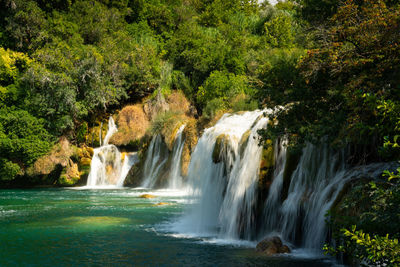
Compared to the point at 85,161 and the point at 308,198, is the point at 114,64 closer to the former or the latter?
the point at 85,161

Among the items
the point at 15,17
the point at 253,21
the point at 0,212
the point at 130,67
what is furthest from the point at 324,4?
the point at 253,21

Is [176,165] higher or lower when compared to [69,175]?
higher

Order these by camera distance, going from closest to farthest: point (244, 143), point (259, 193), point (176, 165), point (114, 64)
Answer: point (259, 193), point (244, 143), point (176, 165), point (114, 64)

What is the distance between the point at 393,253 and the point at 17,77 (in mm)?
34342

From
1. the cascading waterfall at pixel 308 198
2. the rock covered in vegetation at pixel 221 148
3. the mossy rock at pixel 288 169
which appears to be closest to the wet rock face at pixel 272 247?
the cascading waterfall at pixel 308 198

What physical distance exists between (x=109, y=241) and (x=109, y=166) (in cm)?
2104

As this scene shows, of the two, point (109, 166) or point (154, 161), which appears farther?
point (109, 166)

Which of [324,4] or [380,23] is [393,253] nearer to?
[380,23]

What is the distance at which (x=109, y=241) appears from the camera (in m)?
12.1

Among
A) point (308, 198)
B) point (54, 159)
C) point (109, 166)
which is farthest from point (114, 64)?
point (308, 198)

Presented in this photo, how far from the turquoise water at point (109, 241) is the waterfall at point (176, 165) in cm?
787

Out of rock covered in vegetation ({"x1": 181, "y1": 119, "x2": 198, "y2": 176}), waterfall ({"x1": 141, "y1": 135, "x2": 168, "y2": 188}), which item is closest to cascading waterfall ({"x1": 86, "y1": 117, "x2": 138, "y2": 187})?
waterfall ({"x1": 141, "y1": 135, "x2": 168, "y2": 188})

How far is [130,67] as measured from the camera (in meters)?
36.8

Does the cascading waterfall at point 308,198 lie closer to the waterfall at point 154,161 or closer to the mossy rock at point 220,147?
the mossy rock at point 220,147
